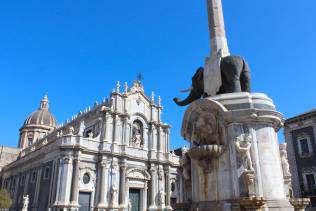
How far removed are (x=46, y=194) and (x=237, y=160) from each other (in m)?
26.1

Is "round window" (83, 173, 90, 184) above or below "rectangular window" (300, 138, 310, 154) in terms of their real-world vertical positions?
below

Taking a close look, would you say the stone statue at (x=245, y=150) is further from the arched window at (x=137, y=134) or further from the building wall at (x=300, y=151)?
the arched window at (x=137, y=134)

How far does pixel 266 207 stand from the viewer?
21.1 feet

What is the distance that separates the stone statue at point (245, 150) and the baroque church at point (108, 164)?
21.7m

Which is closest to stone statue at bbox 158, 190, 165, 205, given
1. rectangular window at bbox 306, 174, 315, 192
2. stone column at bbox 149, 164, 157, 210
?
stone column at bbox 149, 164, 157, 210

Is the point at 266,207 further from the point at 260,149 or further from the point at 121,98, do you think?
the point at 121,98

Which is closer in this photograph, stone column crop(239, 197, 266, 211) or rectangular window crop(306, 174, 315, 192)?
stone column crop(239, 197, 266, 211)

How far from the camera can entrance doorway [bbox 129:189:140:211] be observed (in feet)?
99.8

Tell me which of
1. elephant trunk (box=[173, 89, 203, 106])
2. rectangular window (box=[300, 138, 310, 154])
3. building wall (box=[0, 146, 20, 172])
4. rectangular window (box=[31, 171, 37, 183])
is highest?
building wall (box=[0, 146, 20, 172])

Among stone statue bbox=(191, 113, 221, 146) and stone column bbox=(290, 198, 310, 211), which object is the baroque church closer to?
stone statue bbox=(191, 113, 221, 146)

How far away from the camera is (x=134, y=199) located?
3088 centimetres

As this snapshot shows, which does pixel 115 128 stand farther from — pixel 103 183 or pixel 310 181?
pixel 310 181

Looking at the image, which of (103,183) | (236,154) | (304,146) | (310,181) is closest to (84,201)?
(103,183)

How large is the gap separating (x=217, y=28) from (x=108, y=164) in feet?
72.4
